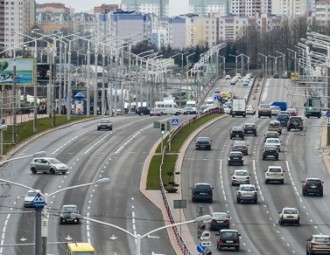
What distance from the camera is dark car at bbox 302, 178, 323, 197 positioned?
278ft

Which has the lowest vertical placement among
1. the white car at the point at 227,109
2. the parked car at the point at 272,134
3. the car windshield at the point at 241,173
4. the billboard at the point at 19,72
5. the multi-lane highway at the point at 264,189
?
the multi-lane highway at the point at 264,189

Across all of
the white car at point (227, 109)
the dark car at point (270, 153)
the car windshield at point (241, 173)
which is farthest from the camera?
the white car at point (227, 109)

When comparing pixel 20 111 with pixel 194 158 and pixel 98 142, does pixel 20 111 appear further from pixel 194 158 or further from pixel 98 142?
pixel 194 158

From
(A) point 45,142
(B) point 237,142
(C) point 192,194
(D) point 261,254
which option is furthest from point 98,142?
(D) point 261,254

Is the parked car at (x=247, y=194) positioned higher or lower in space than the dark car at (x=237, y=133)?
lower

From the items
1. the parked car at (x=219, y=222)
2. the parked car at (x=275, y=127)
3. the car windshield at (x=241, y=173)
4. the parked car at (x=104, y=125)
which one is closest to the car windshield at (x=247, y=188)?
the car windshield at (x=241, y=173)

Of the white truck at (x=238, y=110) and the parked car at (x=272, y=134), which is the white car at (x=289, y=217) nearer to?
the parked car at (x=272, y=134)

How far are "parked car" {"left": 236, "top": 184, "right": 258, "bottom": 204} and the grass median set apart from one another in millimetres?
5107

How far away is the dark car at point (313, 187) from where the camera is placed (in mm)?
84750

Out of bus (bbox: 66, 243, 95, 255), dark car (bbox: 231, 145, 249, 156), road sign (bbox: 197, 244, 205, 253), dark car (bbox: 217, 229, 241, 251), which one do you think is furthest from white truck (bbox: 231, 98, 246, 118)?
bus (bbox: 66, 243, 95, 255)

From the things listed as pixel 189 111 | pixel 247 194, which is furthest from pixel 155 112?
pixel 247 194

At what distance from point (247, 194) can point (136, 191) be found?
661 cm

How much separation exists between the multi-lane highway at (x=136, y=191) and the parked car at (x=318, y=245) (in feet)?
4.97

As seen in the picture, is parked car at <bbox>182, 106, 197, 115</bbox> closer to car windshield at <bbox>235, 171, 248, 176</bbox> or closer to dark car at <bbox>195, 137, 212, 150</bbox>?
dark car at <bbox>195, 137, 212, 150</bbox>
